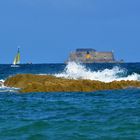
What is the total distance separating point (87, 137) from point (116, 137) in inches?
28.3

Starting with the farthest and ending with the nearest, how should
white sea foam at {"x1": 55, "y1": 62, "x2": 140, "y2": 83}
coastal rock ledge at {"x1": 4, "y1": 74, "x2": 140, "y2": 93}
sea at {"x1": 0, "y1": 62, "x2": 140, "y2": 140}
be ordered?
1. white sea foam at {"x1": 55, "y1": 62, "x2": 140, "y2": 83}
2. coastal rock ledge at {"x1": 4, "y1": 74, "x2": 140, "y2": 93}
3. sea at {"x1": 0, "y1": 62, "x2": 140, "y2": 140}

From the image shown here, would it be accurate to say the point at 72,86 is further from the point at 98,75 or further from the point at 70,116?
the point at 98,75

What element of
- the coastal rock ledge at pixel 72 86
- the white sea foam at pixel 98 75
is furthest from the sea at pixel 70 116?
the white sea foam at pixel 98 75

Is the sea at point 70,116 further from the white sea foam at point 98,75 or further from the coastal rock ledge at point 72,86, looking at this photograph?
the white sea foam at point 98,75

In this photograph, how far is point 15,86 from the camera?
36250 millimetres

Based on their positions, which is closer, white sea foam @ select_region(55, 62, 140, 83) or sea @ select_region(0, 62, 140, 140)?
sea @ select_region(0, 62, 140, 140)

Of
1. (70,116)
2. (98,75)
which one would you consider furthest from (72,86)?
(98,75)

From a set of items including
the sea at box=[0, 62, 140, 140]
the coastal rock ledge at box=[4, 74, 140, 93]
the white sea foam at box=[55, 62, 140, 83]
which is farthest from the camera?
the white sea foam at box=[55, 62, 140, 83]

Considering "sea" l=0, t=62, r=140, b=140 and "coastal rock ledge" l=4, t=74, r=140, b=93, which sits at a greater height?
"coastal rock ledge" l=4, t=74, r=140, b=93

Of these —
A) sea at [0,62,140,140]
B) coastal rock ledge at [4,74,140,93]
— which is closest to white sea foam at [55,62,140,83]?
coastal rock ledge at [4,74,140,93]

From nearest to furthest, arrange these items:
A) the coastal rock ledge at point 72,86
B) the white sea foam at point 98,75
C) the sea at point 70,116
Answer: the sea at point 70,116 < the coastal rock ledge at point 72,86 < the white sea foam at point 98,75

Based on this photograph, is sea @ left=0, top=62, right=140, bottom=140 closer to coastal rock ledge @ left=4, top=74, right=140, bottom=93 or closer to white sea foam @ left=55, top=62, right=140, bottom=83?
coastal rock ledge @ left=4, top=74, right=140, bottom=93

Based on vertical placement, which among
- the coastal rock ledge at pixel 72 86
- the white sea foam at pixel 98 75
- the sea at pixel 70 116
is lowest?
the sea at pixel 70 116

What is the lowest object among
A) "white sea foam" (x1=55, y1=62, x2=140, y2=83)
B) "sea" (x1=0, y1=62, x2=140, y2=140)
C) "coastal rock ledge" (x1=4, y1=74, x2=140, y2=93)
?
"sea" (x1=0, y1=62, x2=140, y2=140)
